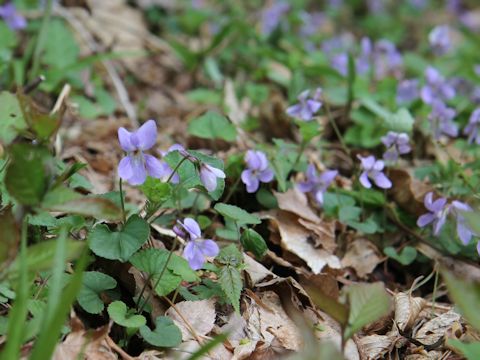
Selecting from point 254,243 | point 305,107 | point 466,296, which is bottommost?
point 254,243

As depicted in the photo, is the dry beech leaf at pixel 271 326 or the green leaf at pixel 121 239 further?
the dry beech leaf at pixel 271 326

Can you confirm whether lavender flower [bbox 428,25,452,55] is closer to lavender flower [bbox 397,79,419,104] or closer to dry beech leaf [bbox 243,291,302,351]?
lavender flower [bbox 397,79,419,104]

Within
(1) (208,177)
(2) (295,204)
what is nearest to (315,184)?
(2) (295,204)

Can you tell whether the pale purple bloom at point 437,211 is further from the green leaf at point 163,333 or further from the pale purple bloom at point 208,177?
the green leaf at point 163,333

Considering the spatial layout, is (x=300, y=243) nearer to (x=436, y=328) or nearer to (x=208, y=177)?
(x=436, y=328)

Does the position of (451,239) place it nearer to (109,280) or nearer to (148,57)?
(109,280)

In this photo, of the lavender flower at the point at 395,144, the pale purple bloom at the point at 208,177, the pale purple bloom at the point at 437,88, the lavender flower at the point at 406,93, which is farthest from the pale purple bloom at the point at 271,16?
the pale purple bloom at the point at 208,177

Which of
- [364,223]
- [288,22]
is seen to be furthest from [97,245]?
[288,22]

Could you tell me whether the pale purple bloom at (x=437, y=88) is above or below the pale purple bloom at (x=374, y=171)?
below
